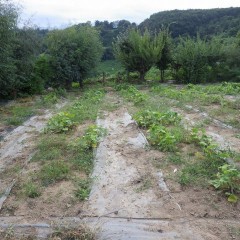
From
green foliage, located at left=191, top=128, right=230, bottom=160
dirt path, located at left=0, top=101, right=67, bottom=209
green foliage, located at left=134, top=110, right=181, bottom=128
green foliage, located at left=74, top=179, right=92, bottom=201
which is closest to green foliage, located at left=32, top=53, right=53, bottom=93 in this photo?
dirt path, located at left=0, top=101, right=67, bottom=209

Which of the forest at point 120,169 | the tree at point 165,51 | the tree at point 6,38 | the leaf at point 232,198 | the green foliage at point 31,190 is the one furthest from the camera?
the tree at point 165,51

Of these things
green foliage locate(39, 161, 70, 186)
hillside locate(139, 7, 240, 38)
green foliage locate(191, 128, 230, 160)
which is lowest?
green foliage locate(39, 161, 70, 186)

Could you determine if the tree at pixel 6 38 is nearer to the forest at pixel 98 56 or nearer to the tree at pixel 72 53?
the forest at pixel 98 56

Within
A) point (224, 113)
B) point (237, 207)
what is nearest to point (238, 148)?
point (237, 207)

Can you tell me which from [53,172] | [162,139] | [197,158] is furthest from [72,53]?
[197,158]

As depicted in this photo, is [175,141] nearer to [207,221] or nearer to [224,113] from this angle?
[207,221]

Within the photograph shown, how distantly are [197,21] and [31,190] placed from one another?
34200 mm

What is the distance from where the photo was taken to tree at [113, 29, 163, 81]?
17219 millimetres

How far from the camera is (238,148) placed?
5.19 meters

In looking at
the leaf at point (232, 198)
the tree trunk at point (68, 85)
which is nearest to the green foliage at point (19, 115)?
the leaf at point (232, 198)

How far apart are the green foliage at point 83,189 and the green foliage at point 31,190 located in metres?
0.50

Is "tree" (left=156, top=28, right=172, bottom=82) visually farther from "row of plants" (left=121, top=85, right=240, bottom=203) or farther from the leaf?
the leaf

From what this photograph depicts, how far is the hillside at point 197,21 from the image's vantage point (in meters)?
32.0

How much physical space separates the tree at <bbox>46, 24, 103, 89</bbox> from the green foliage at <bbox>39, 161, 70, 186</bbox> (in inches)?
459
